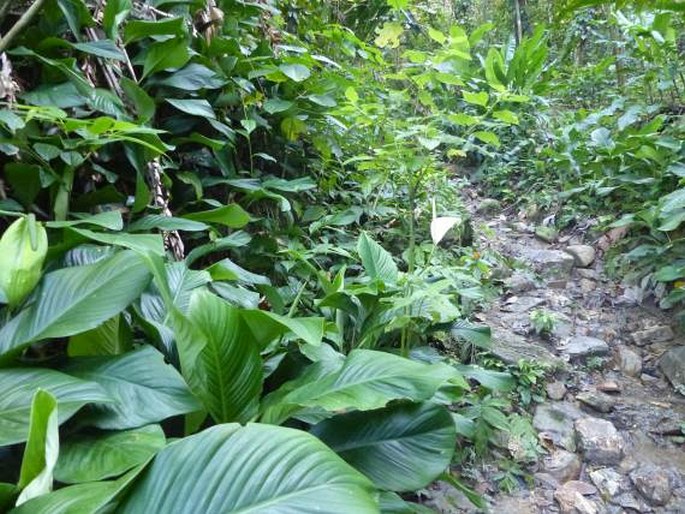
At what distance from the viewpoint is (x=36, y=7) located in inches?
52.9

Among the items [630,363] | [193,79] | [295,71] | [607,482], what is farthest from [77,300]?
[630,363]

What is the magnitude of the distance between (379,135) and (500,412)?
1.43 meters

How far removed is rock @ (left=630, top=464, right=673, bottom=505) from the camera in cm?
160

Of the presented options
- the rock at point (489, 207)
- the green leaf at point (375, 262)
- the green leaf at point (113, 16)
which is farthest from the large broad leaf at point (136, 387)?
the rock at point (489, 207)

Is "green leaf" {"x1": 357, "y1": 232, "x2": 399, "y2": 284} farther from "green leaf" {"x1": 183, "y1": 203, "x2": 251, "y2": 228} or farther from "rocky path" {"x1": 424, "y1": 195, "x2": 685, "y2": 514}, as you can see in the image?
"rocky path" {"x1": 424, "y1": 195, "x2": 685, "y2": 514}

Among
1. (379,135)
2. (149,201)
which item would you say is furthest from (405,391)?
(379,135)

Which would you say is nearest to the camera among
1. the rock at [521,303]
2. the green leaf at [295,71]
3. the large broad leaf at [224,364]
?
the large broad leaf at [224,364]

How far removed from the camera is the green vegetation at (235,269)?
0.76 m

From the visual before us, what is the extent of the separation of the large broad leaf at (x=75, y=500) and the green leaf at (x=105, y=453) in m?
0.10

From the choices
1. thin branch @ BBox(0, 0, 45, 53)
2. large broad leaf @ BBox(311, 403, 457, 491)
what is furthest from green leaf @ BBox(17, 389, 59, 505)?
thin branch @ BBox(0, 0, 45, 53)

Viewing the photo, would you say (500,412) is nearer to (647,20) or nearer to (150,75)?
(150,75)

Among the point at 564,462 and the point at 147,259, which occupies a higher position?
the point at 147,259

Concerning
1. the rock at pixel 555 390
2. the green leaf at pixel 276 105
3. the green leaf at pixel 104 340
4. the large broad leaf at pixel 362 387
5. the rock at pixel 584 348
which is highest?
the green leaf at pixel 276 105

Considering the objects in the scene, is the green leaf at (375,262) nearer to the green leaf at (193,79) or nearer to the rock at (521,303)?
the green leaf at (193,79)
